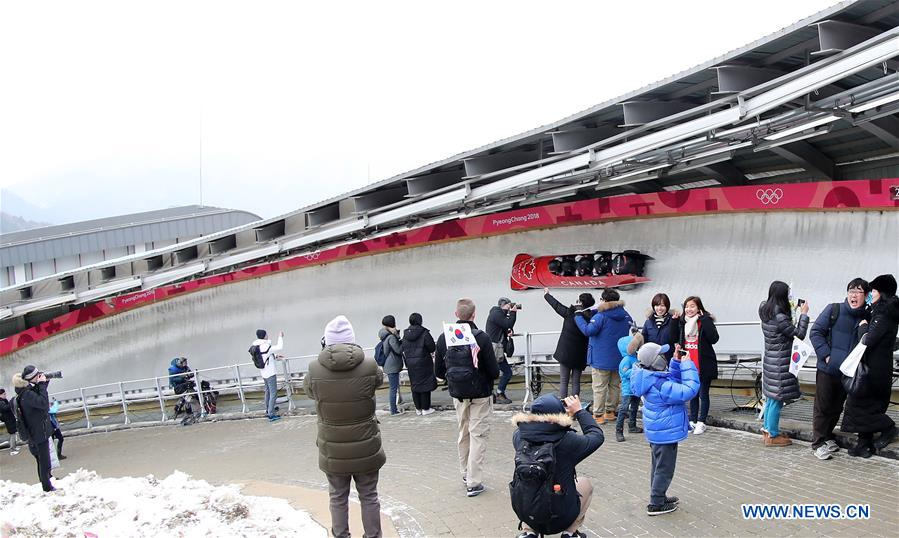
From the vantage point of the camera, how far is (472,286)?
1287 centimetres

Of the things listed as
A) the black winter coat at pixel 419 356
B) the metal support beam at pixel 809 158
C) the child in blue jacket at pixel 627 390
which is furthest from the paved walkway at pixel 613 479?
the metal support beam at pixel 809 158

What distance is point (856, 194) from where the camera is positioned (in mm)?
8570

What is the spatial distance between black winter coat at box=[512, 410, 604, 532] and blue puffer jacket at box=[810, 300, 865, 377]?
9.57 ft

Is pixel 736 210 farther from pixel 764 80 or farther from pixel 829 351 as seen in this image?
pixel 829 351

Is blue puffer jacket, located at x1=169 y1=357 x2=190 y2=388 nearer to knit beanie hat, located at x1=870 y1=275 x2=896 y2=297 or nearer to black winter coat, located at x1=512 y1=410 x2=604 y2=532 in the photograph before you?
black winter coat, located at x1=512 y1=410 x2=604 y2=532

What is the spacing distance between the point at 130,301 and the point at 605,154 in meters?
13.4

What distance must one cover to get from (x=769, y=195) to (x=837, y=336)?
4.20 meters

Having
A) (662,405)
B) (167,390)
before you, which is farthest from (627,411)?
(167,390)

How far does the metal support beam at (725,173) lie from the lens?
1056cm

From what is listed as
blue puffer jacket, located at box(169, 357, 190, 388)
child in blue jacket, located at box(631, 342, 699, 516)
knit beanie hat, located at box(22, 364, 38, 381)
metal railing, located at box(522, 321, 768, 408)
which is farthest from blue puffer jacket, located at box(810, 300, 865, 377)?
blue puffer jacket, located at box(169, 357, 190, 388)

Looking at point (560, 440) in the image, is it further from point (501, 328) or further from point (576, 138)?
point (576, 138)

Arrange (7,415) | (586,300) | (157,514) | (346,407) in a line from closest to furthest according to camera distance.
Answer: (346,407) → (157,514) → (586,300) → (7,415)

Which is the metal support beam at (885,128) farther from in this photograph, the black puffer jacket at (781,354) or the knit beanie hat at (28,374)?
the knit beanie hat at (28,374)

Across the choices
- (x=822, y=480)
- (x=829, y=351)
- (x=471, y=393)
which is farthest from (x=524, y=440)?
(x=829, y=351)
